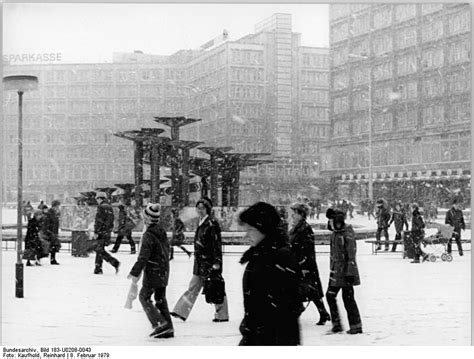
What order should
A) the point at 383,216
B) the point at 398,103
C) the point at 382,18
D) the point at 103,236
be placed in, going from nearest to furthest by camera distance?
the point at 103,236
the point at 383,216
the point at 382,18
the point at 398,103

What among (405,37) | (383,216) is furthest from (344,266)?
(405,37)

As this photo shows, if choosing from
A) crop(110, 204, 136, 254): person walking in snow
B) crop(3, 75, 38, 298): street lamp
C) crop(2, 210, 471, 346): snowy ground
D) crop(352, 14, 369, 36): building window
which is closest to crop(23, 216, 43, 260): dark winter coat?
crop(2, 210, 471, 346): snowy ground

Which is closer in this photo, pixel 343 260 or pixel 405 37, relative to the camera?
pixel 343 260

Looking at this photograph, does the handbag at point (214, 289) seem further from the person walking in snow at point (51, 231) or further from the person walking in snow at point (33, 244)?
the person walking in snow at point (51, 231)

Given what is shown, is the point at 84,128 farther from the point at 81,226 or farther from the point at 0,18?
the point at 0,18

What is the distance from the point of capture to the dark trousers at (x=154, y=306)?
794 centimetres

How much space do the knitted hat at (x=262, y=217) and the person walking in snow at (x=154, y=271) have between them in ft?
10.2

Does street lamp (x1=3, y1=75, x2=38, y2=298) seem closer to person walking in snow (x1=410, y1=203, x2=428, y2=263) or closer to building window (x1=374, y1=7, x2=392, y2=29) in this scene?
person walking in snow (x1=410, y1=203, x2=428, y2=263)

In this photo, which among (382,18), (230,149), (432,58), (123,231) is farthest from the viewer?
(382,18)

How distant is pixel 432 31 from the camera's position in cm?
4884

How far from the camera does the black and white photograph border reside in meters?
9.14

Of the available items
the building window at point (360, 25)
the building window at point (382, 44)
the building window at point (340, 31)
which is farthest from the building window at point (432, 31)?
the building window at point (340, 31)

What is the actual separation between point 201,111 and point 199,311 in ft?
196

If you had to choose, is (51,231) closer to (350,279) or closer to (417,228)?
(417,228)
